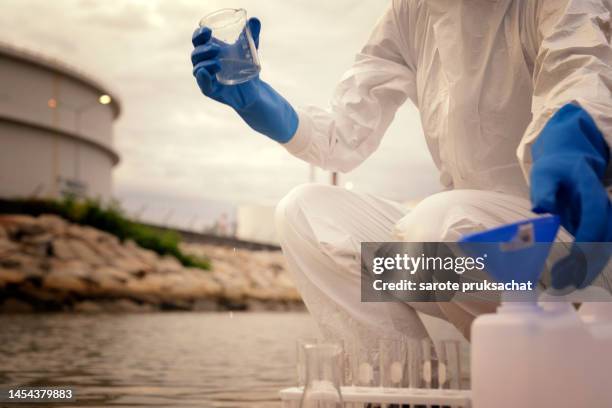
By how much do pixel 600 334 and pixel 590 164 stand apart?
0.23 m

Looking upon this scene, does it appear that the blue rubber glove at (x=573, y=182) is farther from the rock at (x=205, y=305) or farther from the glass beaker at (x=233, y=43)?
the rock at (x=205, y=305)

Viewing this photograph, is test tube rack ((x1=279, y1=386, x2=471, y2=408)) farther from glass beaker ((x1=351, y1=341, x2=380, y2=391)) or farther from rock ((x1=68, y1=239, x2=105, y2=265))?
rock ((x1=68, y1=239, x2=105, y2=265))

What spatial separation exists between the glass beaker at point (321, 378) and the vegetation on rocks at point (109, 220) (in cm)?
1190

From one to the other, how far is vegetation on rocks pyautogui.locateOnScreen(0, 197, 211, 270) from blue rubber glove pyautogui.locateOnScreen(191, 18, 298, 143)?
37.4ft

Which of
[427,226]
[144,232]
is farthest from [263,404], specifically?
[144,232]

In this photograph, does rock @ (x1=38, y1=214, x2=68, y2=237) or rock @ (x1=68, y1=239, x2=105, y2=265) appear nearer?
rock @ (x1=68, y1=239, x2=105, y2=265)

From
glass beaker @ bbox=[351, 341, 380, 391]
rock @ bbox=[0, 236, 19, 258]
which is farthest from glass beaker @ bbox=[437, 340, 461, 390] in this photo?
rock @ bbox=[0, 236, 19, 258]

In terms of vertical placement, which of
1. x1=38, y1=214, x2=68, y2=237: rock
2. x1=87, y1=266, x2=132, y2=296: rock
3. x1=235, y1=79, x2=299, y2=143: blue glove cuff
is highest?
x1=38, y1=214, x2=68, y2=237: rock

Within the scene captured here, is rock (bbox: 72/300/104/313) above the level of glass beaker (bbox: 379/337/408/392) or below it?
above

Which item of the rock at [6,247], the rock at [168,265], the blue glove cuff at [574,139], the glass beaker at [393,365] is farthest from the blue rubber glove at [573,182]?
the rock at [168,265]

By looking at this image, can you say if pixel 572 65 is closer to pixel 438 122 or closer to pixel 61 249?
pixel 438 122

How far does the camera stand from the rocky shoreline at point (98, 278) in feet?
34.7

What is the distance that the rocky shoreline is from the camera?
416 inches

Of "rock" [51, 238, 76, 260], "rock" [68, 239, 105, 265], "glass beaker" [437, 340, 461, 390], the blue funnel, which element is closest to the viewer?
the blue funnel
